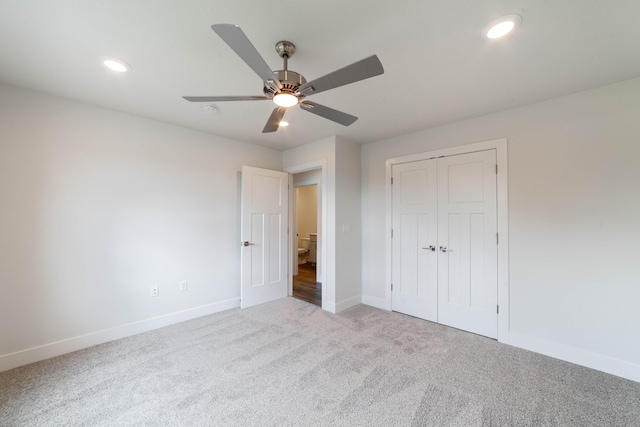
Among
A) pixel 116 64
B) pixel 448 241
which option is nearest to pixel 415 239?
pixel 448 241

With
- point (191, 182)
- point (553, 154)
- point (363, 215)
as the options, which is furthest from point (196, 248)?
point (553, 154)

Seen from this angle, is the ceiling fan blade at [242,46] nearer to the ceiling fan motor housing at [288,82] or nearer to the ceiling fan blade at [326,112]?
the ceiling fan motor housing at [288,82]

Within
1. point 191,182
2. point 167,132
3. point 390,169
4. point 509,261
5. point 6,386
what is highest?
point 167,132

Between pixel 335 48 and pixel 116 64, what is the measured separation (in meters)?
1.65

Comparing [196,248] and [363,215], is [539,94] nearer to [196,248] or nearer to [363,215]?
[363,215]

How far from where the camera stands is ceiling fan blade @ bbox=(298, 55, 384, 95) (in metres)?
1.27

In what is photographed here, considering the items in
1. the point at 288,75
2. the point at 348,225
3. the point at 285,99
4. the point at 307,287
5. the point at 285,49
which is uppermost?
the point at 285,49

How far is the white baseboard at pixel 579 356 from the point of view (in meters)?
2.10

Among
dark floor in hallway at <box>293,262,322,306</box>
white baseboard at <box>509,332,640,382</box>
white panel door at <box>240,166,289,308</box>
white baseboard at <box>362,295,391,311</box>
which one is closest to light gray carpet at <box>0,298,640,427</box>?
white baseboard at <box>509,332,640,382</box>

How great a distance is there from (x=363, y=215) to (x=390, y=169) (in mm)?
801

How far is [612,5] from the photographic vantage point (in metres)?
1.39

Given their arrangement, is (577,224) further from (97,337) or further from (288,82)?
(97,337)

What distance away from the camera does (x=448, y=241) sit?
3123 mm

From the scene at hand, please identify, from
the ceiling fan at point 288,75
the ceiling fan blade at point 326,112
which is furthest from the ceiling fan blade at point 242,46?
the ceiling fan blade at point 326,112
